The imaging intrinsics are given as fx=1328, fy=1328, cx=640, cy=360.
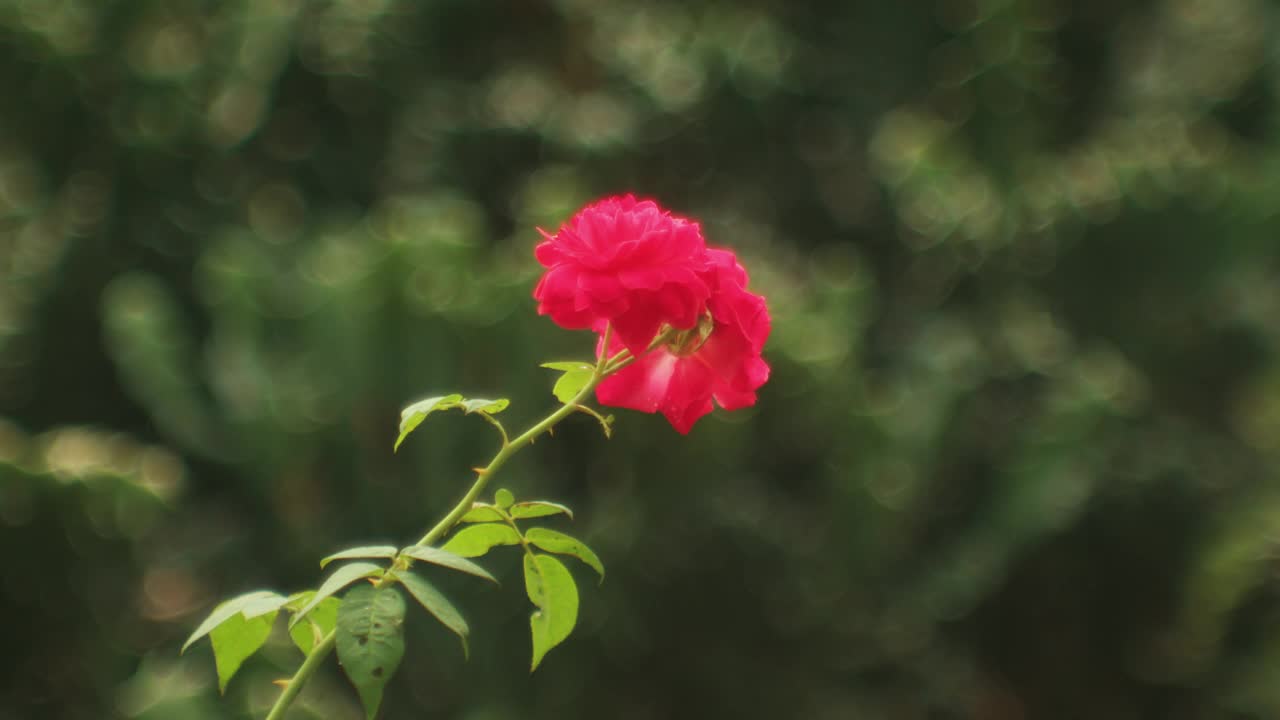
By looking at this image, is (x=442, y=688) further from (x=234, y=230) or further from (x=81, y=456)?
(x=234, y=230)

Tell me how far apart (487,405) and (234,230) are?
1.76m

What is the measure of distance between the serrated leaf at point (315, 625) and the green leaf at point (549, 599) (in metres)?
0.07

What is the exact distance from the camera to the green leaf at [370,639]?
0.41 m

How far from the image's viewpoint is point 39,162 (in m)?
2.11

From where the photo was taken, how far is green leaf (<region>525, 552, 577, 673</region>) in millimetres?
481

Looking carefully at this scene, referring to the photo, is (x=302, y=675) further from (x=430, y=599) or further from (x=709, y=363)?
(x=709, y=363)

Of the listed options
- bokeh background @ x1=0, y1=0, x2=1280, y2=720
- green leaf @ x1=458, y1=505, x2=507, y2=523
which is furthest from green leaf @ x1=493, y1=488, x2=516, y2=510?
bokeh background @ x1=0, y1=0, x2=1280, y2=720

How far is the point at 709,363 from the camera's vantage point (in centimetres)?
49

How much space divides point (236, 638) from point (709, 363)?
20 centimetres

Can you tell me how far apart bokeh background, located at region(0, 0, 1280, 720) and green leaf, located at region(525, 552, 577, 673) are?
837 millimetres

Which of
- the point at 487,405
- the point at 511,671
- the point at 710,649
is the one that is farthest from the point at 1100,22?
the point at 487,405

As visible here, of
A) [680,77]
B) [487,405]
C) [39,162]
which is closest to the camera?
[487,405]

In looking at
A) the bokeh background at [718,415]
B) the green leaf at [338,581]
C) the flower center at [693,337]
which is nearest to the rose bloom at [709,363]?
the flower center at [693,337]

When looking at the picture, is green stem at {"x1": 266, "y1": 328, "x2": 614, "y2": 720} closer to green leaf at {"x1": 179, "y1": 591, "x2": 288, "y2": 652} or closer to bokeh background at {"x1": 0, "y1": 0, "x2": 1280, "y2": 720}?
green leaf at {"x1": 179, "y1": 591, "x2": 288, "y2": 652}
